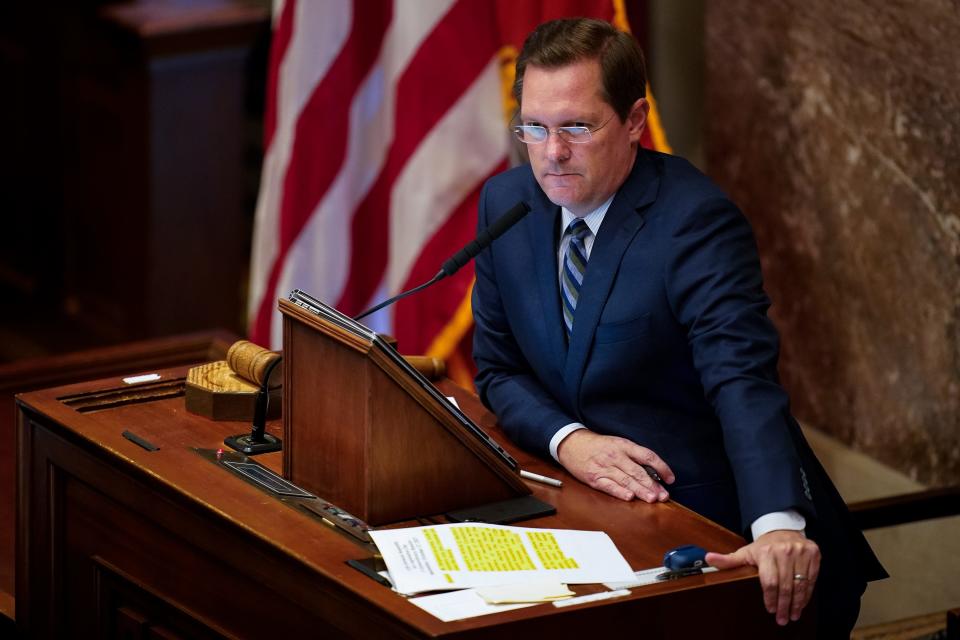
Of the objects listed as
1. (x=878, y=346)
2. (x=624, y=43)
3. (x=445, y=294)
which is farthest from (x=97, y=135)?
(x=624, y=43)

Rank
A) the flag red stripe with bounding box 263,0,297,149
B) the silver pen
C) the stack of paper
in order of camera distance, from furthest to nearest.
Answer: the flag red stripe with bounding box 263,0,297,149, the silver pen, the stack of paper

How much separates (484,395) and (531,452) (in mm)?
216

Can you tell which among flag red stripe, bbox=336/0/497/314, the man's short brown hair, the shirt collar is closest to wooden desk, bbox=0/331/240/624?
flag red stripe, bbox=336/0/497/314

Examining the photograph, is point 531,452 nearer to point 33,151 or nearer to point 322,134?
point 322,134

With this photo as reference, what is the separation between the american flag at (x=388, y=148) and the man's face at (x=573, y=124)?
1.25 metres

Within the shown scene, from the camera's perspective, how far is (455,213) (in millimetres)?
4391

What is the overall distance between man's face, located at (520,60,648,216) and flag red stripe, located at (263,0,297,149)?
188 centimetres

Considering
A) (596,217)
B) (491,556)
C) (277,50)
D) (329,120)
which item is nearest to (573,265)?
(596,217)

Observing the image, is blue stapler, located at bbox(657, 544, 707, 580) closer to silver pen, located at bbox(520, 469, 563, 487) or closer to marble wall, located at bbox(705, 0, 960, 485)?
silver pen, located at bbox(520, 469, 563, 487)

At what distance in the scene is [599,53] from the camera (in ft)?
9.21

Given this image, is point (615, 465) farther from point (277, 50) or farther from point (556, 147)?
point (277, 50)

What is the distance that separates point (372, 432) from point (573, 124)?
0.66m

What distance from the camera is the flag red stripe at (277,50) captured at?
4586mm

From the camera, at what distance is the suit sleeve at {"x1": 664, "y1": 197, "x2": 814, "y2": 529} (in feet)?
8.31
